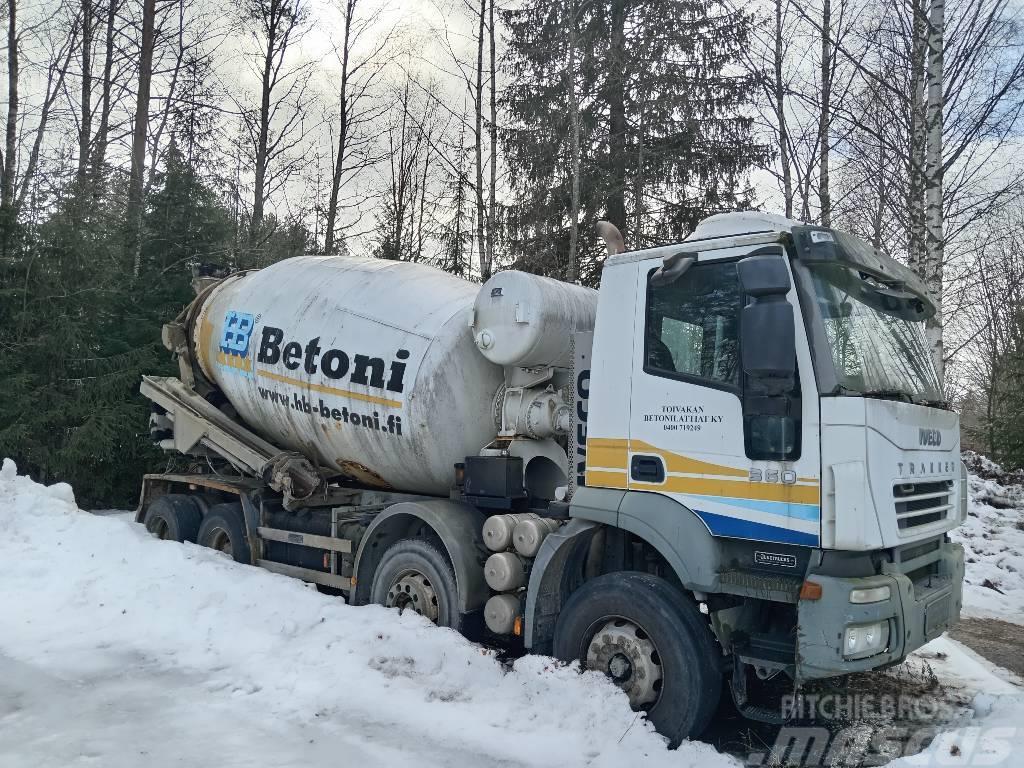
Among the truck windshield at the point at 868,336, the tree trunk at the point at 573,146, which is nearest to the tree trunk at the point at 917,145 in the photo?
the tree trunk at the point at 573,146

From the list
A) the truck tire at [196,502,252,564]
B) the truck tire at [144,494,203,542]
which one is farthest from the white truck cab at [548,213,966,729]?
the truck tire at [144,494,203,542]

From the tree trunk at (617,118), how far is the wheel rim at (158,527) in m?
11.5

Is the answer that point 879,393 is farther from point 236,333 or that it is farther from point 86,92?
point 86,92

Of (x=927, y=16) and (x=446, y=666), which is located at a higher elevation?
(x=927, y=16)

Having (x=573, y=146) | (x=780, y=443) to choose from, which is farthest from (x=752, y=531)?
(x=573, y=146)

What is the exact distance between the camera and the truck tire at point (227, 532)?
27.6ft

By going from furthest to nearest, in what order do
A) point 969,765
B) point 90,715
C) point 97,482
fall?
point 97,482, point 90,715, point 969,765

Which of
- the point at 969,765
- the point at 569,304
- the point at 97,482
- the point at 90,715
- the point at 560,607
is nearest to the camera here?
the point at 969,765

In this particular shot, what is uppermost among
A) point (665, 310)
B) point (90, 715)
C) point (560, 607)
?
point (665, 310)

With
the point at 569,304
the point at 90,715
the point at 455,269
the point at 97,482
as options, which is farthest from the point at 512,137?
the point at 90,715

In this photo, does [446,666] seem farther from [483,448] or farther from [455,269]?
[455,269]

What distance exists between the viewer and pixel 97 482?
530 inches

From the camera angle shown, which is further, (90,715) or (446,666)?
(446,666)

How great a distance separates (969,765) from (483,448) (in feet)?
12.9
